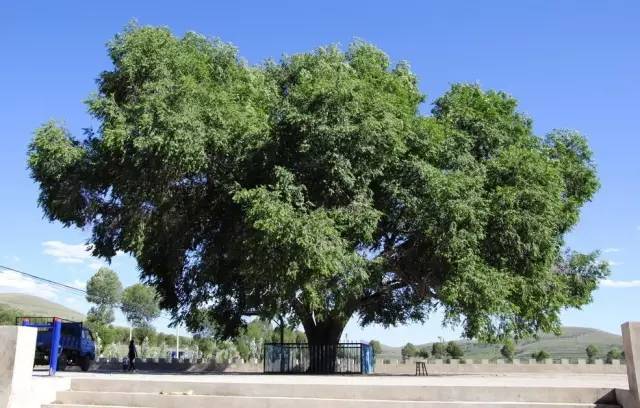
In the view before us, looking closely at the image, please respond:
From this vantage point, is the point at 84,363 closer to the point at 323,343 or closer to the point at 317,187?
the point at 323,343

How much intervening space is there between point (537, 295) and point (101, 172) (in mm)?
18139

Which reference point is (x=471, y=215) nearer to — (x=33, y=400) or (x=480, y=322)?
(x=480, y=322)

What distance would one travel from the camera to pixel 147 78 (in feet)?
75.0

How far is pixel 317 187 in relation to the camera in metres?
21.8

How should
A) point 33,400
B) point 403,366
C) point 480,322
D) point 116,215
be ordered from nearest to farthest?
point 33,400
point 480,322
point 116,215
point 403,366

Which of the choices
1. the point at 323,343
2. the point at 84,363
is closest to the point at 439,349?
the point at 323,343

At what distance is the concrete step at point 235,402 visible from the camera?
358 inches

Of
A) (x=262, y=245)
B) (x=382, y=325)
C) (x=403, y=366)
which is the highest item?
(x=262, y=245)

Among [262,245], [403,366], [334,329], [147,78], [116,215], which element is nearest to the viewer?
[262,245]

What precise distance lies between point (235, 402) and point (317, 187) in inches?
501

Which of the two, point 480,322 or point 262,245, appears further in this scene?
point 480,322

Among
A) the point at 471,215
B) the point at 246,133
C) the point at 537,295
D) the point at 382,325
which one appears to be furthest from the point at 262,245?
the point at 382,325

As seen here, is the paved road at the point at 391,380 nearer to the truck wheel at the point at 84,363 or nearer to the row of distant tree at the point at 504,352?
the truck wheel at the point at 84,363

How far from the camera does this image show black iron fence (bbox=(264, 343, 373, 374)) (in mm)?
26531
